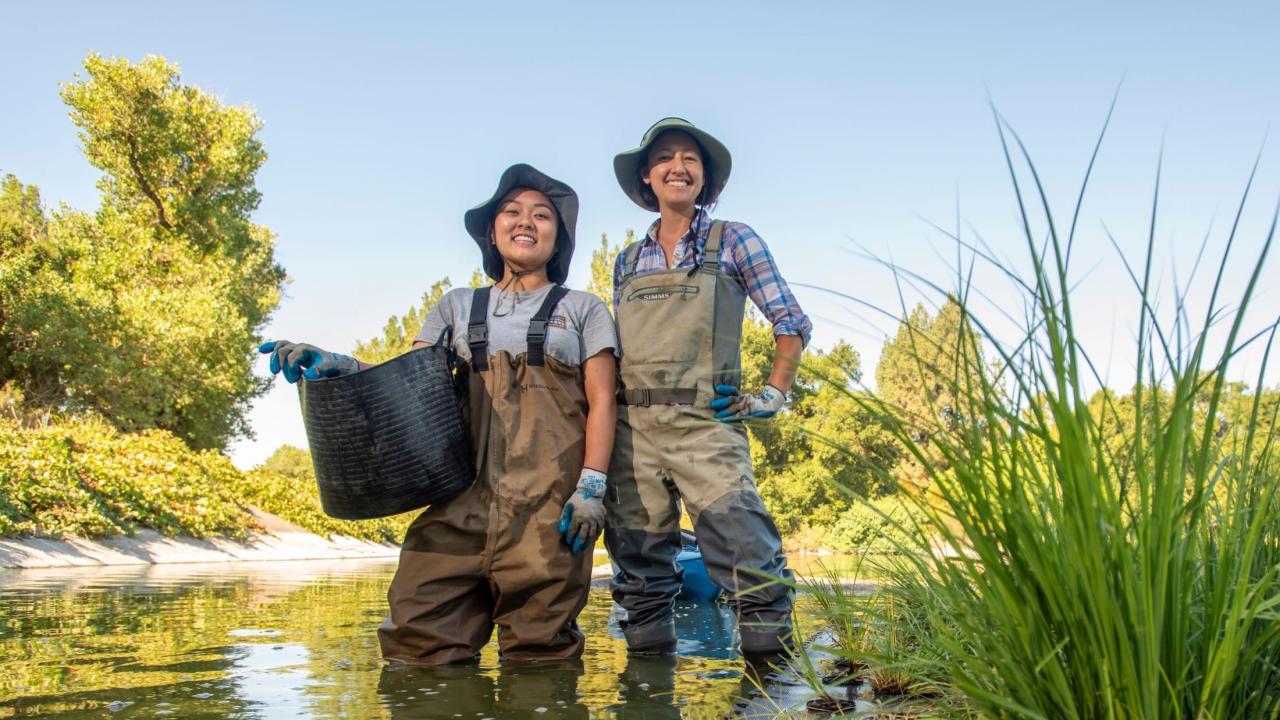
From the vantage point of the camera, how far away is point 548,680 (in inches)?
118

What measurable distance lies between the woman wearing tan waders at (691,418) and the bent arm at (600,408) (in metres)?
0.10

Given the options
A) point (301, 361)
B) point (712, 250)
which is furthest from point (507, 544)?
point (712, 250)

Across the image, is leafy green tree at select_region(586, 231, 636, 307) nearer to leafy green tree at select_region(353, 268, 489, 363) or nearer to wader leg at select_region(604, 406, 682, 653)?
leafy green tree at select_region(353, 268, 489, 363)

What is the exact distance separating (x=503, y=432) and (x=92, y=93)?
22836mm

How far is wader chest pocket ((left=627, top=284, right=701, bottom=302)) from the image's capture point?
363 centimetres

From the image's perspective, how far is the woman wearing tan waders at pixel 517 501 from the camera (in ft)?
11.1

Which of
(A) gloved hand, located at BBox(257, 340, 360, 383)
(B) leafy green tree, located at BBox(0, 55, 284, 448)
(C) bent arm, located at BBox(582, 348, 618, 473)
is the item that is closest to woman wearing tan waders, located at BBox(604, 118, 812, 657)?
(C) bent arm, located at BBox(582, 348, 618, 473)

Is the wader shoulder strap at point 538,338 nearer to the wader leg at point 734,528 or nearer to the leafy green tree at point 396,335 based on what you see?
the wader leg at point 734,528

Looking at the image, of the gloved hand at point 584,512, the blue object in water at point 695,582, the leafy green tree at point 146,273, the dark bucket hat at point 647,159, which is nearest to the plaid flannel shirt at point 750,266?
the dark bucket hat at point 647,159

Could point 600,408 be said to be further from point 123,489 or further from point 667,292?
point 123,489

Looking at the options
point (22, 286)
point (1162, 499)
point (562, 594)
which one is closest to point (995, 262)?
point (1162, 499)

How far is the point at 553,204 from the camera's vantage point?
3.88m

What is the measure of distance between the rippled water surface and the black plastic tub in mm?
582

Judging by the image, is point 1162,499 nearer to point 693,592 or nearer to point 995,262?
point 995,262
